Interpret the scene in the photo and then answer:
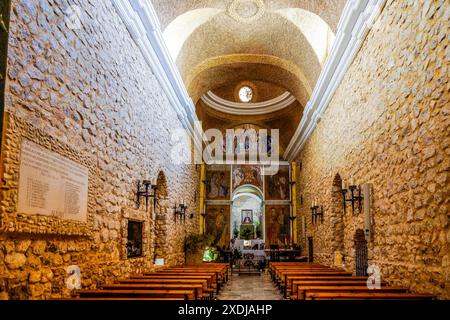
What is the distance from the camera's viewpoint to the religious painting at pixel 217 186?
24203 millimetres

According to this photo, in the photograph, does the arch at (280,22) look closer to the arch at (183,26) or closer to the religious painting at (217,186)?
the arch at (183,26)

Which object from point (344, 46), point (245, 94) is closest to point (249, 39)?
point (344, 46)

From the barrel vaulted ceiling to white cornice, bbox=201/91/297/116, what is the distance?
455 centimetres

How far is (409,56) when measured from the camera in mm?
6293

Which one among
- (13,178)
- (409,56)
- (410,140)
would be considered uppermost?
(409,56)

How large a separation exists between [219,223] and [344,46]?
1578cm

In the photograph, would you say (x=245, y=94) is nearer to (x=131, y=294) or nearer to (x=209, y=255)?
(x=209, y=255)

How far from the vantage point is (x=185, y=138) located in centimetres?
1564

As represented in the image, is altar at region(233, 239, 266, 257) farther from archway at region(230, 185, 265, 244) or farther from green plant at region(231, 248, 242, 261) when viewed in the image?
archway at region(230, 185, 265, 244)

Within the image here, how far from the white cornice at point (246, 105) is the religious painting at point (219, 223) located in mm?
5669

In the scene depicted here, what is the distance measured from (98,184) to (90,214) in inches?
23.7

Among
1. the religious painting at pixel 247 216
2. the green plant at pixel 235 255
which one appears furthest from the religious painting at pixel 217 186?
the religious painting at pixel 247 216

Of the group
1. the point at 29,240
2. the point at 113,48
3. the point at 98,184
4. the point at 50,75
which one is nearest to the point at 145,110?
the point at 113,48
